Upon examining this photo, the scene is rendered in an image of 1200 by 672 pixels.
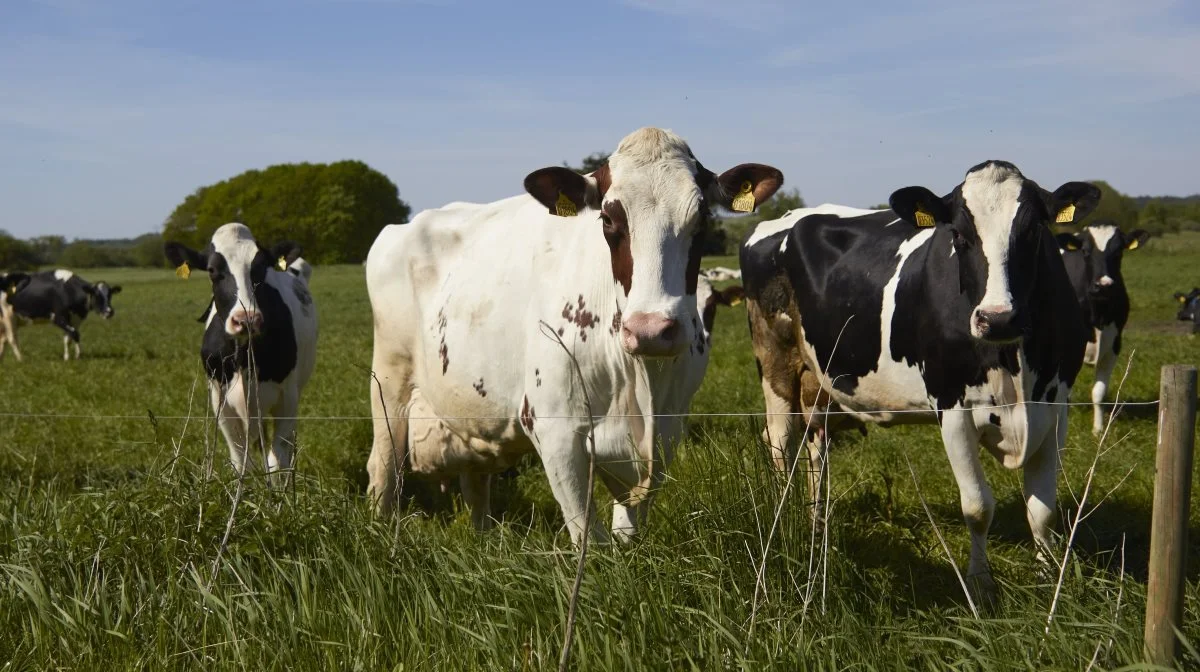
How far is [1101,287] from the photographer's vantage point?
10680 mm

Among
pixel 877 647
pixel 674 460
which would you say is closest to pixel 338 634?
pixel 674 460

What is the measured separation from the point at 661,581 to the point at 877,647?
2.49 feet

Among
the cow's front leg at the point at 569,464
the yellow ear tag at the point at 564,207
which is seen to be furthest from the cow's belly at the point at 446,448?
the yellow ear tag at the point at 564,207

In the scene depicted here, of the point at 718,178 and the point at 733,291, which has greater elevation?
the point at 718,178

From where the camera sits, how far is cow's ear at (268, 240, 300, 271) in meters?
8.40

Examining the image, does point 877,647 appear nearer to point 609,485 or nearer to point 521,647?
point 521,647

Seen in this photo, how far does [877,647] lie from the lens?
3293mm

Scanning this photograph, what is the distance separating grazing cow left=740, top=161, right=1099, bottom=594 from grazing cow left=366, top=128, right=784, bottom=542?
0.68 m

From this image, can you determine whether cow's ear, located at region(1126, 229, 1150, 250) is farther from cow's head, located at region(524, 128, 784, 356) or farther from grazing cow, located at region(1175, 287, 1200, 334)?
cow's head, located at region(524, 128, 784, 356)

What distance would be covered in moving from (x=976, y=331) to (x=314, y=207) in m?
87.6

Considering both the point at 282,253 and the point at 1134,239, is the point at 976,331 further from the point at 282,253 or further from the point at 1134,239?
the point at 1134,239

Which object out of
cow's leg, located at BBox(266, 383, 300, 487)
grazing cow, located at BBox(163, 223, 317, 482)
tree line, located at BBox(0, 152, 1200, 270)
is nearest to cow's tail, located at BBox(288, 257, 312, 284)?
grazing cow, located at BBox(163, 223, 317, 482)

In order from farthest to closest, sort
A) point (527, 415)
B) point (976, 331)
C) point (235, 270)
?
point (235, 270) → point (527, 415) → point (976, 331)

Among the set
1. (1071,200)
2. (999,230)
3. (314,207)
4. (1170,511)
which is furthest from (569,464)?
(314,207)
